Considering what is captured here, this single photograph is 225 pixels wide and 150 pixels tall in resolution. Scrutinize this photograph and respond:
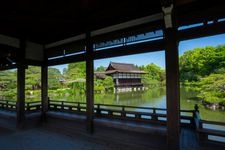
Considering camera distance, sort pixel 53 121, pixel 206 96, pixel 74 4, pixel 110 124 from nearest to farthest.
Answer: pixel 74 4 → pixel 110 124 → pixel 53 121 → pixel 206 96

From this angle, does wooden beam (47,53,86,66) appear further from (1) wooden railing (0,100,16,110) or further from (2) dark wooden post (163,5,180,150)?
(1) wooden railing (0,100,16,110)

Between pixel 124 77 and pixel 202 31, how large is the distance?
2063 centimetres

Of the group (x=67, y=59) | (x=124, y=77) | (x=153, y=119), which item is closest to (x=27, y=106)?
(x=67, y=59)

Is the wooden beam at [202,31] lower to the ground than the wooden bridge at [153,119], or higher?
higher

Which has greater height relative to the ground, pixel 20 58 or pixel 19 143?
pixel 20 58

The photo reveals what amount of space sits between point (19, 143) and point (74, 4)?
374 cm

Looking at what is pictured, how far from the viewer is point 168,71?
2973mm

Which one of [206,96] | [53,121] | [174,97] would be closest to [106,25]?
[174,97]

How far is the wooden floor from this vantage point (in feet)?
11.1

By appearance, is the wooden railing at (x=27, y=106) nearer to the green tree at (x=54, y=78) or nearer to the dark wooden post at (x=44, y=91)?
the dark wooden post at (x=44, y=91)

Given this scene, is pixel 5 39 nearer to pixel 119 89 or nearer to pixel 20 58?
pixel 20 58

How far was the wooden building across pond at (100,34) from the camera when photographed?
Answer: 110 inches

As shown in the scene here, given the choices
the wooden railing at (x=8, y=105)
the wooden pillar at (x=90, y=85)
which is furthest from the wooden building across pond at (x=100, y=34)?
the wooden railing at (x=8, y=105)

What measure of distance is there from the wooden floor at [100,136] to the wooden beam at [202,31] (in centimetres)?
192
